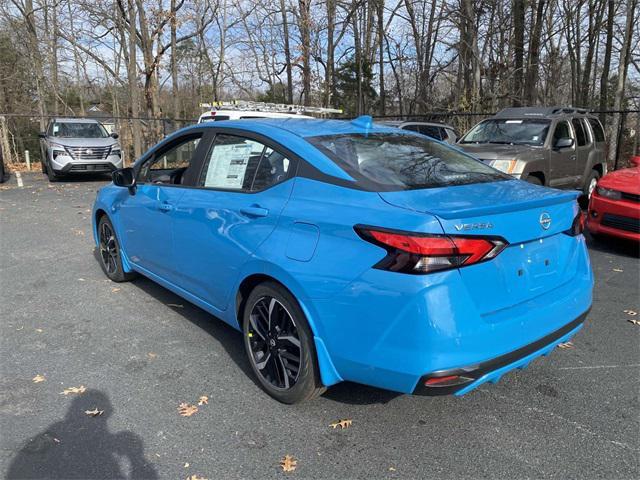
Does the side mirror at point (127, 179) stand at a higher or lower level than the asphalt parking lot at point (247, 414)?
higher

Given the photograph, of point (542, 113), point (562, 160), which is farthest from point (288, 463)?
point (542, 113)

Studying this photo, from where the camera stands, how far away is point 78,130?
1498 cm

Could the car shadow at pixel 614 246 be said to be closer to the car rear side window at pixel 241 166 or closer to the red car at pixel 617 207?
the red car at pixel 617 207

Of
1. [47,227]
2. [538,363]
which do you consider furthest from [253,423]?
[47,227]

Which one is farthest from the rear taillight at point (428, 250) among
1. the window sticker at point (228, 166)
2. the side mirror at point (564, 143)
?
the side mirror at point (564, 143)

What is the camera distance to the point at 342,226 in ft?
8.21

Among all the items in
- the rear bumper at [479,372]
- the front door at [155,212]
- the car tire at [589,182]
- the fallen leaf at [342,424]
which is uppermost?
the front door at [155,212]

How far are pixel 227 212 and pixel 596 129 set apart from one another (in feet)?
31.4

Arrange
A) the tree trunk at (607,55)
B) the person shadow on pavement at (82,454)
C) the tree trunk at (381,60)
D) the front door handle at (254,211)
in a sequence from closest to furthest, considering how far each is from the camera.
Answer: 1. the person shadow on pavement at (82,454)
2. the front door handle at (254,211)
3. the tree trunk at (607,55)
4. the tree trunk at (381,60)

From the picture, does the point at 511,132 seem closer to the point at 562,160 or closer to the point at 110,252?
the point at 562,160

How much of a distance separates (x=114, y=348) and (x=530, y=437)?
2910 mm

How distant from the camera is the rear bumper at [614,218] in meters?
6.16

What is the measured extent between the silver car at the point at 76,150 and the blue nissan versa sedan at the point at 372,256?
1167cm

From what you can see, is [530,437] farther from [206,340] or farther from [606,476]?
[206,340]
